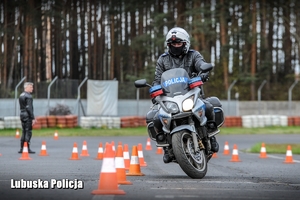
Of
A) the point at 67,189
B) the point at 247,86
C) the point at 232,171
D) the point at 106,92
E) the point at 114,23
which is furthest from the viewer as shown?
the point at 114,23

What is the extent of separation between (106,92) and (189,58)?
2932 cm

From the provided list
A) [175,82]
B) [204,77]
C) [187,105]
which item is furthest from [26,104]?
[187,105]

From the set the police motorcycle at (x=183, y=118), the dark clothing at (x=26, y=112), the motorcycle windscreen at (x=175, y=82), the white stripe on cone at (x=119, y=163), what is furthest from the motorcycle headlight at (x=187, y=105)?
the dark clothing at (x=26, y=112)

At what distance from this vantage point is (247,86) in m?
62.9

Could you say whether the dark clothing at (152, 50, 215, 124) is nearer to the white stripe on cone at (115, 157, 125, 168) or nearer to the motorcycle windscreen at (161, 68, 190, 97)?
the motorcycle windscreen at (161, 68, 190, 97)

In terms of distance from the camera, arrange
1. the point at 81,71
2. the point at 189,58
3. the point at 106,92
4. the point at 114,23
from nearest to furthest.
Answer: the point at 189,58 → the point at 106,92 → the point at 114,23 → the point at 81,71

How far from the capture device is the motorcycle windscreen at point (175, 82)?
11508 millimetres

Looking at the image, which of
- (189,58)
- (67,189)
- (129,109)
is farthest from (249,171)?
(129,109)

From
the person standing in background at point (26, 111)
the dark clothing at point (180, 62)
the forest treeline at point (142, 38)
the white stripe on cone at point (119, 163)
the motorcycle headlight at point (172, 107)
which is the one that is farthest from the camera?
the forest treeline at point (142, 38)

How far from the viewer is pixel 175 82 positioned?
11.6m

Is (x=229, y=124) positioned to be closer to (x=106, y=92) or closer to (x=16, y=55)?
(x=106, y=92)

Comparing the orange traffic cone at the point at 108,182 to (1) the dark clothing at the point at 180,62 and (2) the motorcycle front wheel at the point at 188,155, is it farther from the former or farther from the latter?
(1) the dark clothing at the point at 180,62

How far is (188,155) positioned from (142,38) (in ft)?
165

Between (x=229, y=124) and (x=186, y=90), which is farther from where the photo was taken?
(x=229, y=124)
